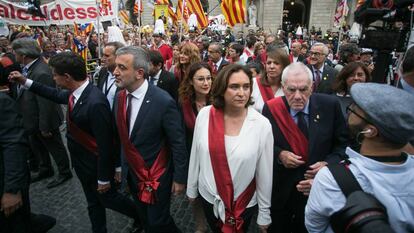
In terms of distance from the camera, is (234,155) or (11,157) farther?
(11,157)

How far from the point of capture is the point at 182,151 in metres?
2.63

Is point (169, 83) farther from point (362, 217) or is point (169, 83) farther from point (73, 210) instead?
point (362, 217)

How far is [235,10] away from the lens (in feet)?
23.3

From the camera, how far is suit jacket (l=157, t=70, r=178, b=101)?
4.49 meters

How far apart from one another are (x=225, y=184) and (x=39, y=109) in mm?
3503

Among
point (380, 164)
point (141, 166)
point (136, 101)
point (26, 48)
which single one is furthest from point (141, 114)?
point (26, 48)

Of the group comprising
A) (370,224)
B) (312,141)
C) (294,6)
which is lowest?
(312,141)

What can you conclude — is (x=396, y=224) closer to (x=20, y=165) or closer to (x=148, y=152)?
(x=148, y=152)

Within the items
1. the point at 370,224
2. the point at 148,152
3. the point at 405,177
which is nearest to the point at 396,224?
the point at 405,177

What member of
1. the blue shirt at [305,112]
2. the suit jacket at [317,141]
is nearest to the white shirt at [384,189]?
the suit jacket at [317,141]

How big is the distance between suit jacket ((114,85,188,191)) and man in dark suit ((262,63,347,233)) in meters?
0.84

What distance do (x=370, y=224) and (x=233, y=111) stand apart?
153 cm

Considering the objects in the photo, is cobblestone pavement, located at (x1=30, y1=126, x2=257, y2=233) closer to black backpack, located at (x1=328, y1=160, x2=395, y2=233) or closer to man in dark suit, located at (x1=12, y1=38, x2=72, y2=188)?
man in dark suit, located at (x1=12, y1=38, x2=72, y2=188)

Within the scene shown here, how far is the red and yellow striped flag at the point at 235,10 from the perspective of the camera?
22.9ft
